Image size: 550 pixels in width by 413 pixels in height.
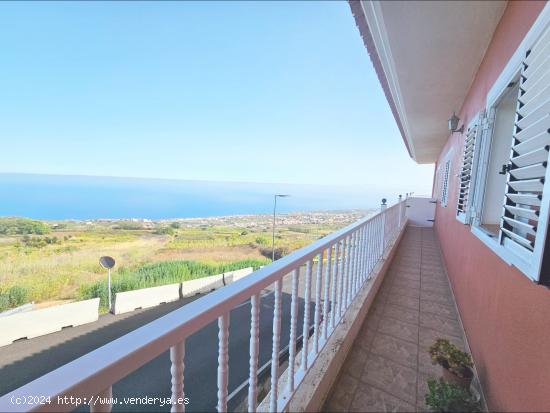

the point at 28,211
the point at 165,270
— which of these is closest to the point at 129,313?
the point at 165,270

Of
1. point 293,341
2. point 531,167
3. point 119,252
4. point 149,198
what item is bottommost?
point 119,252

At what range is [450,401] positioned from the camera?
4.67ft

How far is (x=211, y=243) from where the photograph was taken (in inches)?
830

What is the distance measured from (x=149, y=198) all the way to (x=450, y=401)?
5472cm

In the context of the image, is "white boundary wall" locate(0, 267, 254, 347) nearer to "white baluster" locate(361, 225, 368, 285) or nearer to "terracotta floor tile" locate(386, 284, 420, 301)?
"white baluster" locate(361, 225, 368, 285)

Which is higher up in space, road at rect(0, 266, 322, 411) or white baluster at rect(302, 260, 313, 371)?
white baluster at rect(302, 260, 313, 371)

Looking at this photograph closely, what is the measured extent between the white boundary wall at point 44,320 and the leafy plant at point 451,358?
8489 mm

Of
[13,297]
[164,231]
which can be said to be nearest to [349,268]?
[13,297]

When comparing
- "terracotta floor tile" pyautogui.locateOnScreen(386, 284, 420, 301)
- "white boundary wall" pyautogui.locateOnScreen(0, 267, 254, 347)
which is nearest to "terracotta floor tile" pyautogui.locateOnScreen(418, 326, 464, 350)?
"terracotta floor tile" pyautogui.locateOnScreen(386, 284, 420, 301)

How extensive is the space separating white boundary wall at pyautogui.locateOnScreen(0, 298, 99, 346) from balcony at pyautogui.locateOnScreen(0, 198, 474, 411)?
5417 mm

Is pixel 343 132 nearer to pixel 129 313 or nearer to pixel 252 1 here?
pixel 252 1

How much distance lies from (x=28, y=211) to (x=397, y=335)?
29.7 metres

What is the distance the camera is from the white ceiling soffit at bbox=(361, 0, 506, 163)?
1.90m

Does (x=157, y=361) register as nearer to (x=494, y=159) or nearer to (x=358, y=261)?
(x=358, y=261)
